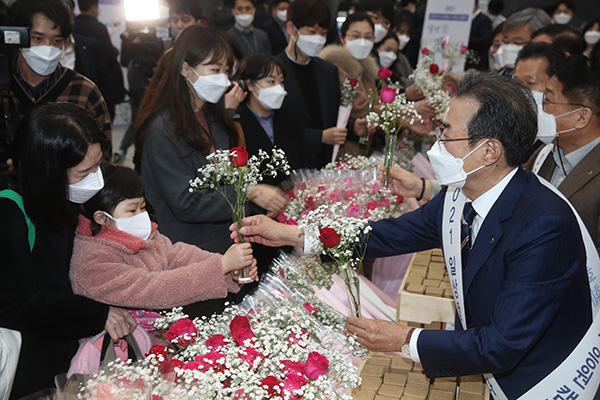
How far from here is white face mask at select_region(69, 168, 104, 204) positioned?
191 cm

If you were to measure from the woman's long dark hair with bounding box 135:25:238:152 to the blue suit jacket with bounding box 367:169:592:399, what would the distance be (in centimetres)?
139

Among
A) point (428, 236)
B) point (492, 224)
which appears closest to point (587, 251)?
point (492, 224)

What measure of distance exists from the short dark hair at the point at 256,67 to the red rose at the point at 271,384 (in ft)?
7.33

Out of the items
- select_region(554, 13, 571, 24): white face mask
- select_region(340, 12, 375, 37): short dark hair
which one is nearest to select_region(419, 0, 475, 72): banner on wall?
select_region(340, 12, 375, 37): short dark hair

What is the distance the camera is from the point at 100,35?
228 inches

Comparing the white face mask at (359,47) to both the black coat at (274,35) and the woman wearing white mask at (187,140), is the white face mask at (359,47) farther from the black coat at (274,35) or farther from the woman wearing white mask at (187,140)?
the black coat at (274,35)

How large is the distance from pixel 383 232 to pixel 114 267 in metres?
1.06

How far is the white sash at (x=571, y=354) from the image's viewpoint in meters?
1.76

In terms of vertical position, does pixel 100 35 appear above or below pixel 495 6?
below

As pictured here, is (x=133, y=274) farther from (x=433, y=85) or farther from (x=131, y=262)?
(x=433, y=85)

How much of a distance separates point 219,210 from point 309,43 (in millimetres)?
1818

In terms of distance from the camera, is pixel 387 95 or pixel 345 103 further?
pixel 345 103

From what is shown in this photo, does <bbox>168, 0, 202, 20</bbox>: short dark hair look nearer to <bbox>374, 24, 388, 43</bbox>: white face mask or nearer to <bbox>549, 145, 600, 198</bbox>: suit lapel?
<bbox>374, 24, 388, 43</bbox>: white face mask

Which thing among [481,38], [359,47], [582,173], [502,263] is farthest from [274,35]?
[502,263]
